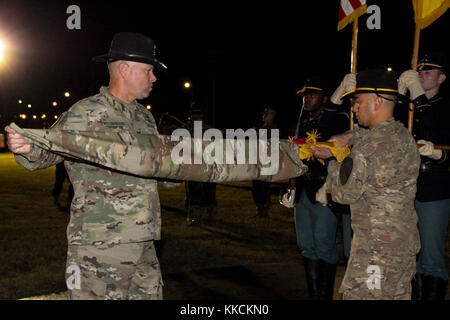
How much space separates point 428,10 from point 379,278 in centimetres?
294

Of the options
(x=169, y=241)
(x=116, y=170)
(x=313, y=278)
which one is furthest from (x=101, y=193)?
(x=169, y=241)

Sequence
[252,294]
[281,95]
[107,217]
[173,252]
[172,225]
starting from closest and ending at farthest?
[107,217] < [252,294] < [173,252] < [172,225] < [281,95]

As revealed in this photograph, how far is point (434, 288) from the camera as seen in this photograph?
12.0ft

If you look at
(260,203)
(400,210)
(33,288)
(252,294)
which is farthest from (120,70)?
(260,203)

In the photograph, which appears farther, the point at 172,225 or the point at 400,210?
the point at 172,225

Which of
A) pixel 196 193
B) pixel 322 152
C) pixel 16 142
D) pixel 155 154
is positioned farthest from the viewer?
pixel 196 193

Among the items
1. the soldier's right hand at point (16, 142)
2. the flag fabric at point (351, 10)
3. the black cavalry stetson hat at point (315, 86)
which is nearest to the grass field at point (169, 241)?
the black cavalry stetson hat at point (315, 86)

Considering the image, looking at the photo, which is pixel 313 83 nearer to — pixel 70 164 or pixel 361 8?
pixel 361 8

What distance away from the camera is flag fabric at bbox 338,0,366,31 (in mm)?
4535

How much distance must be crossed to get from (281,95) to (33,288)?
3723cm

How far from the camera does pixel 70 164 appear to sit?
253 centimetres

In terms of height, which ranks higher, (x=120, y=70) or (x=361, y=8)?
(x=361, y=8)

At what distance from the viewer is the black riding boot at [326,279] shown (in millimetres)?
3984

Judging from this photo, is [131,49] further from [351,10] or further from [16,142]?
[351,10]
